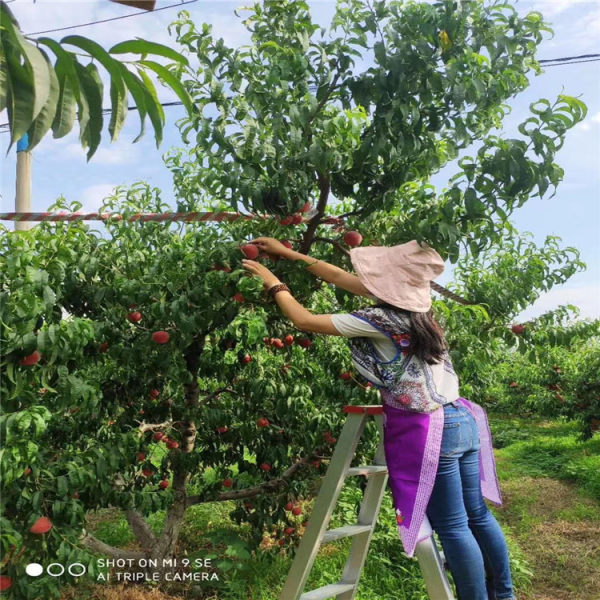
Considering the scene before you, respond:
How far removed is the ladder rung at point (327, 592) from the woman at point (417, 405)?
44 cm

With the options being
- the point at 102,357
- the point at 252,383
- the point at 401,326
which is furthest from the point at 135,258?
the point at 401,326

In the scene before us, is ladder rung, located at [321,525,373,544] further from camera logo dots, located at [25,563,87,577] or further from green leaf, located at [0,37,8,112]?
green leaf, located at [0,37,8,112]

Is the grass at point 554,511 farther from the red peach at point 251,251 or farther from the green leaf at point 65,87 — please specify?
the green leaf at point 65,87

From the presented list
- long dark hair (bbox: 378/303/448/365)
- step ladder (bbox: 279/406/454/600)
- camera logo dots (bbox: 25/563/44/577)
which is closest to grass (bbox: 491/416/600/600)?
step ladder (bbox: 279/406/454/600)

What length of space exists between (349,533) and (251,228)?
4.36 ft

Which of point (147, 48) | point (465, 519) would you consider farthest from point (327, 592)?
point (147, 48)

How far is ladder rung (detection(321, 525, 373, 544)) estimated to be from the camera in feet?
8.23

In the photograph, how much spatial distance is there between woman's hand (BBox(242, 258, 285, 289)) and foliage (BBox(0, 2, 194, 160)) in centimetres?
129

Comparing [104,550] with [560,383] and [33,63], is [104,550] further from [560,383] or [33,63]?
[560,383]

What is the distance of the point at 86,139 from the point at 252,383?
2162 millimetres

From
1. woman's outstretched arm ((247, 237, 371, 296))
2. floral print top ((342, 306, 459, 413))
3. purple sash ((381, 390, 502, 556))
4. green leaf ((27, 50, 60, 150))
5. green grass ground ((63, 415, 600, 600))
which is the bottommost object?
green grass ground ((63, 415, 600, 600))

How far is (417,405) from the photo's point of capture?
2340 mm

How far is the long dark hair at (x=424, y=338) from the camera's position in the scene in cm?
234

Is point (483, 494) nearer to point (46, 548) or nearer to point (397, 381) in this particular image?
point (397, 381)
